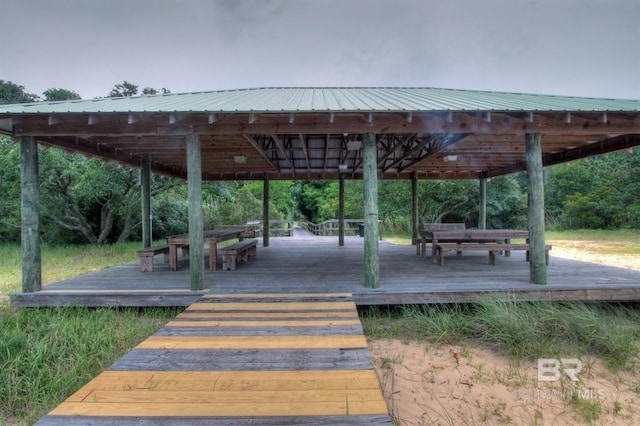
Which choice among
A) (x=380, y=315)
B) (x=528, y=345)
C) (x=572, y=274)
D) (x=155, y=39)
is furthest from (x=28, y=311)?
(x=155, y=39)

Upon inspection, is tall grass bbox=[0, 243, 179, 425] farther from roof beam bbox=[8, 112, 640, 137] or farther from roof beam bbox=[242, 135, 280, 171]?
roof beam bbox=[242, 135, 280, 171]

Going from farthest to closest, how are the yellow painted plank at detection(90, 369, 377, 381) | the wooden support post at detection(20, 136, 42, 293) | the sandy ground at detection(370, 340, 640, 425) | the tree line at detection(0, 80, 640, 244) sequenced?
the tree line at detection(0, 80, 640, 244)
the wooden support post at detection(20, 136, 42, 293)
the sandy ground at detection(370, 340, 640, 425)
the yellow painted plank at detection(90, 369, 377, 381)

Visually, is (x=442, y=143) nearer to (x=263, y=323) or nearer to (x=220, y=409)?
(x=263, y=323)

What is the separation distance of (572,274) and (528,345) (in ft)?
9.31

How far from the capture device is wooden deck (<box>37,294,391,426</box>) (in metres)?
1.85

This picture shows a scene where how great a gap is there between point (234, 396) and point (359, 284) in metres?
3.11

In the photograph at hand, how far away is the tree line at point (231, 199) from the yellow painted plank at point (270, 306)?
8.15 m

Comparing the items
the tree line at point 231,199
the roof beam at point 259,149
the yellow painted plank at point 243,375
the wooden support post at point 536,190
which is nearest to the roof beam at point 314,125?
the wooden support post at point 536,190

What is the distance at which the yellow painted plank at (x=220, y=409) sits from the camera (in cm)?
187

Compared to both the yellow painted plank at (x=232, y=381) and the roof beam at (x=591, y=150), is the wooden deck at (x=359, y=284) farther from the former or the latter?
the roof beam at (x=591, y=150)

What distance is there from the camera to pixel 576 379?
10.2ft

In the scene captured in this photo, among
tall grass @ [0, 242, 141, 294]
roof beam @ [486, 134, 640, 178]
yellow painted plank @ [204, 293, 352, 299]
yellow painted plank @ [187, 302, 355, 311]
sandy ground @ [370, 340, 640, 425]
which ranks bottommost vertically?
sandy ground @ [370, 340, 640, 425]

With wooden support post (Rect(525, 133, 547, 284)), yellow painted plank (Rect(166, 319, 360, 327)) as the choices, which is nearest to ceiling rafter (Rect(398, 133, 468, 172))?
wooden support post (Rect(525, 133, 547, 284))

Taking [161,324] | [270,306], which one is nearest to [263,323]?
[270,306]
